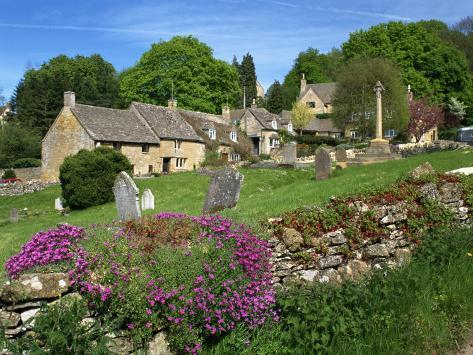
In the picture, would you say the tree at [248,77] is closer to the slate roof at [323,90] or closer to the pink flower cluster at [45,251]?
the slate roof at [323,90]

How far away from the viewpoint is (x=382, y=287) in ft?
23.6

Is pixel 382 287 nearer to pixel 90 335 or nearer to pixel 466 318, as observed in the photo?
pixel 466 318

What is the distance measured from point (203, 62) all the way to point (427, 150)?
43.4m

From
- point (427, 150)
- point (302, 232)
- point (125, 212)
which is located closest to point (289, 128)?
point (427, 150)

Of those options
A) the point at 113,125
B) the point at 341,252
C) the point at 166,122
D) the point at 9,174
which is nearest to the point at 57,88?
the point at 9,174

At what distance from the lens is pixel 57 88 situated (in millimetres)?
67750

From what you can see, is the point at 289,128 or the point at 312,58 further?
the point at 312,58

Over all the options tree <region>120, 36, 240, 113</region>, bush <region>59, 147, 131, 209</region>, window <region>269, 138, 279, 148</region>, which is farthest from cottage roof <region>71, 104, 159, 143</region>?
window <region>269, 138, 279, 148</region>

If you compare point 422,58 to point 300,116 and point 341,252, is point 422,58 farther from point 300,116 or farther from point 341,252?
point 341,252

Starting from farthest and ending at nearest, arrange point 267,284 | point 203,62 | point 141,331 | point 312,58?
point 312,58
point 203,62
point 267,284
point 141,331

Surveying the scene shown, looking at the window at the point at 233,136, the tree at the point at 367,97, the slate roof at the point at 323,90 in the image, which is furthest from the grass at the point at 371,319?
the slate roof at the point at 323,90

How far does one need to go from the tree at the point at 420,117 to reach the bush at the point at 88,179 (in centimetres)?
4144

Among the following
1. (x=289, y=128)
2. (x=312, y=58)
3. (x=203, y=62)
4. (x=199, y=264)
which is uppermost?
(x=312, y=58)

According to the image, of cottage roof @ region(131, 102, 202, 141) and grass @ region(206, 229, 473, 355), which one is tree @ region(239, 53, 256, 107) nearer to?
cottage roof @ region(131, 102, 202, 141)
